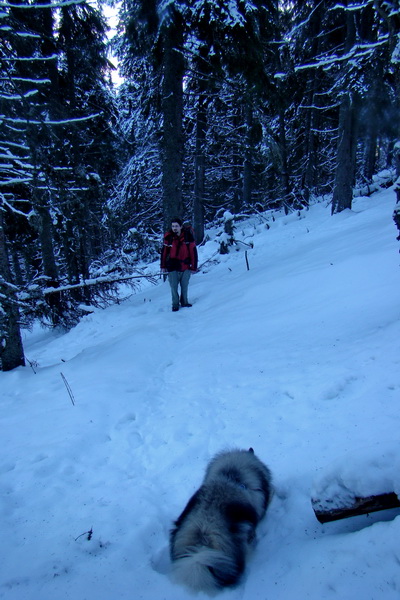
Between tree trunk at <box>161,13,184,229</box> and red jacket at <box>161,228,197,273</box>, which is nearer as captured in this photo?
red jacket at <box>161,228,197,273</box>

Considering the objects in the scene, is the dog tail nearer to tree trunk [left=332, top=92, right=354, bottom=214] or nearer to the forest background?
the forest background

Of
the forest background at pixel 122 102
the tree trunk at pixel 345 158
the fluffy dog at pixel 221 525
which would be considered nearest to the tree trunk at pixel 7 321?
the forest background at pixel 122 102

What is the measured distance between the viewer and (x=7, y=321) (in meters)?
5.64

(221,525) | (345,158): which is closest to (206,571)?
(221,525)

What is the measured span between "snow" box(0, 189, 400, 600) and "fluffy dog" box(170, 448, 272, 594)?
17 centimetres

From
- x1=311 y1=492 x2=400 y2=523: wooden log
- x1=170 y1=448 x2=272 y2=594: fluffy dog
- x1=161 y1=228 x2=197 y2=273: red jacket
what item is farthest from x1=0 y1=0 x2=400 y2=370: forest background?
x1=170 y1=448 x2=272 y2=594: fluffy dog

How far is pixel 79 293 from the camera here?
9055 millimetres

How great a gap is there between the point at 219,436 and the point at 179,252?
5030 millimetres

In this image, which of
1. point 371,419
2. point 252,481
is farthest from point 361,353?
point 252,481

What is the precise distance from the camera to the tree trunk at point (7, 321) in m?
5.34

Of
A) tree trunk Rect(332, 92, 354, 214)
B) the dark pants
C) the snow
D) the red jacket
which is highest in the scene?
tree trunk Rect(332, 92, 354, 214)

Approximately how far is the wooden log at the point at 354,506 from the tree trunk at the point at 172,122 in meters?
7.85

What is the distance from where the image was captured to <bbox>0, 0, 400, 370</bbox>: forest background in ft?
18.5

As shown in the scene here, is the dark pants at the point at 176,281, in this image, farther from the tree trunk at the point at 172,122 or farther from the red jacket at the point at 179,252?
the tree trunk at the point at 172,122
